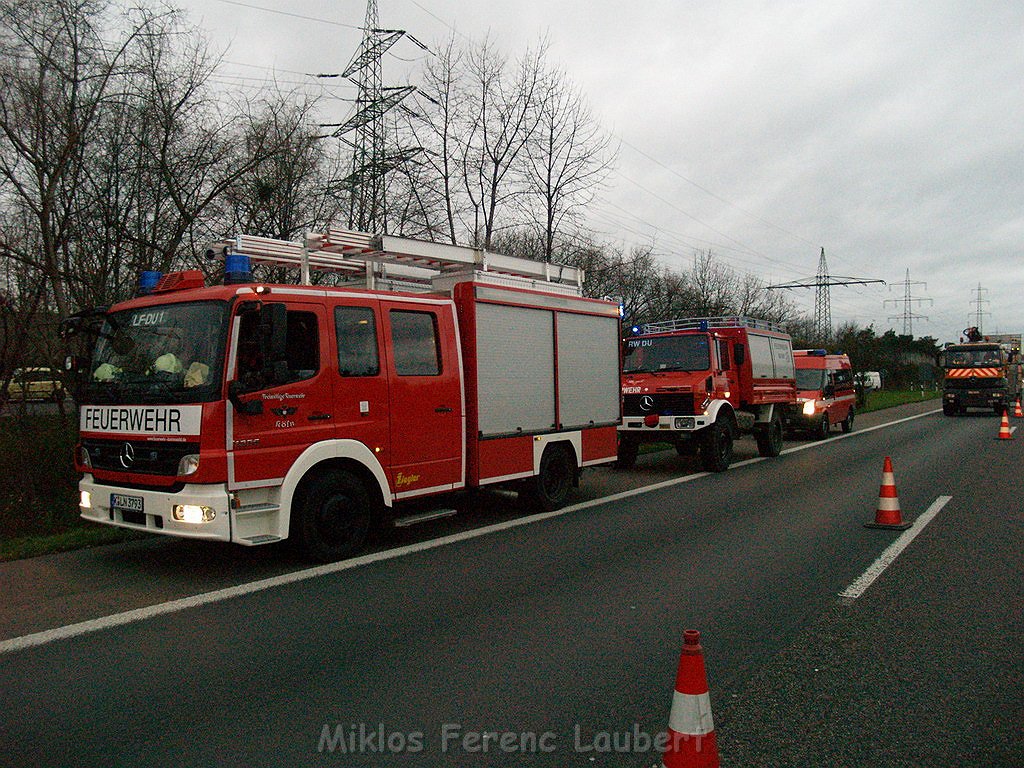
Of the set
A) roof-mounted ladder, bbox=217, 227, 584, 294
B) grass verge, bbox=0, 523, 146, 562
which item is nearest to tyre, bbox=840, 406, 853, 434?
roof-mounted ladder, bbox=217, 227, 584, 294

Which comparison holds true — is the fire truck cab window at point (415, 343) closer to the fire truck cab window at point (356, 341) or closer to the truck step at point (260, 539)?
the fire truck cab window at point (356, 341)

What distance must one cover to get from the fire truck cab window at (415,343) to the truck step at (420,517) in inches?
56.7

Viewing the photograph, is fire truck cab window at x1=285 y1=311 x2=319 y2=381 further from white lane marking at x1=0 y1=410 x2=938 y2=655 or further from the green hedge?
the green hedge

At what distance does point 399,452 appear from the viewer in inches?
300

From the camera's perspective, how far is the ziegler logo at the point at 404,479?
7.60m

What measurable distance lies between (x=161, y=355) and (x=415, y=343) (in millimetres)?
2390

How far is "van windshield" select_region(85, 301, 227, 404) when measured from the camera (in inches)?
249

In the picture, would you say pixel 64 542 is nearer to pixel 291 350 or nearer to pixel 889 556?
pixel 291 350

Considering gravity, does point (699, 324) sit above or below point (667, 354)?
above

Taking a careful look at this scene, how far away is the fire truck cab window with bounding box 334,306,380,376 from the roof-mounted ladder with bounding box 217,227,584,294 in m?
1.09

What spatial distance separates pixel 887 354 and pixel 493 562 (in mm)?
70019

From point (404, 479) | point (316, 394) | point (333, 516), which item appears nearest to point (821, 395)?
A: point (404, 479)

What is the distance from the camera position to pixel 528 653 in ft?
16.0

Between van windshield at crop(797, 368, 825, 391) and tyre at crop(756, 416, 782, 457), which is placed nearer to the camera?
tyre at crop(756, 416, 782, 457)
